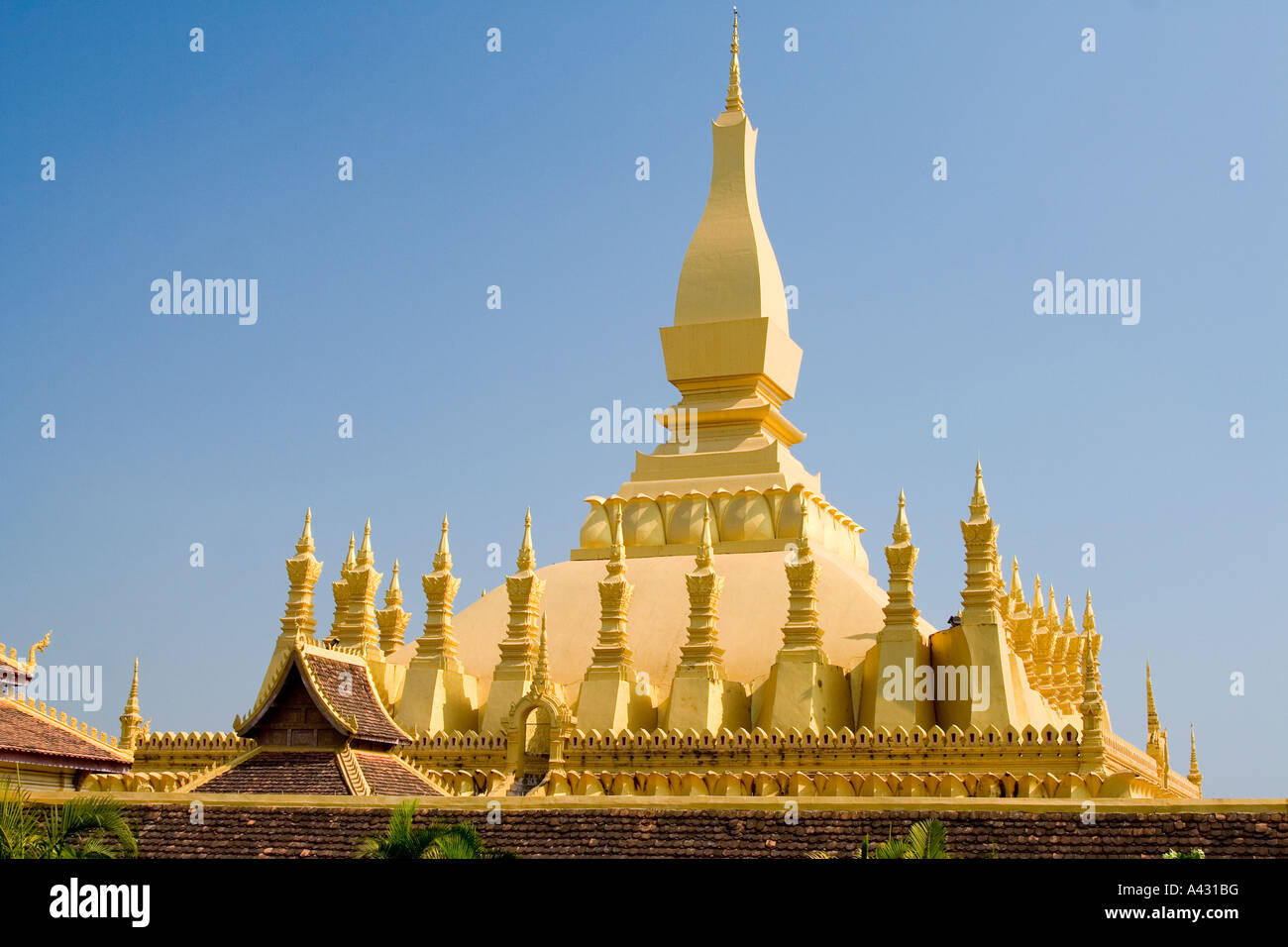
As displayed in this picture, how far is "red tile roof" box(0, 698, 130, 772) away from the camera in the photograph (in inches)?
1222

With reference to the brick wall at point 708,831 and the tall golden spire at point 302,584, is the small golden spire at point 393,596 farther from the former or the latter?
the brick wall at point 708,831

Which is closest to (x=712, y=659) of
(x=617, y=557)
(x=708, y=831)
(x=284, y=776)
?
(x=617, y=557)

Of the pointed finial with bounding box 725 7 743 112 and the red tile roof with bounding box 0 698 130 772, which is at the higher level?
the pointed finial with bounding box 725 7 743 112

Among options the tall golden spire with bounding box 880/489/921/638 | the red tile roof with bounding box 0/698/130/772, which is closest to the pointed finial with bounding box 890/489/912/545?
the tall golden spire with bounding box 880/489/921/638

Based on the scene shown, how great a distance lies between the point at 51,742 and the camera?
106 feet

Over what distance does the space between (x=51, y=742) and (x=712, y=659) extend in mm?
14143

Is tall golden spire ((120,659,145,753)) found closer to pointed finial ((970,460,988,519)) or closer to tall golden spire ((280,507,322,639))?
tall golden spire ((280,507,322,639))

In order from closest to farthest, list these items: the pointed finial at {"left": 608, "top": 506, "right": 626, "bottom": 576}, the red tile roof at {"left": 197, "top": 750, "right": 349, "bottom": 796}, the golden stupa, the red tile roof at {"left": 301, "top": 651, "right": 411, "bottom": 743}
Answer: the red tile roof at {"left": 197, "top": 750, "right": 349, "bottom": 796}
the red tile roof at {"left": 301, "top": 651, "right": 411, "bottom": 743}
the golden stupa
the pointed finial at {"left": 608, "top": 506, "right": 626, "bottom": 576}

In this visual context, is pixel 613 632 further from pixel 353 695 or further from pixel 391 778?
pixel 391 778

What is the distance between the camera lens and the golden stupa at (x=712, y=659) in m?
27.7

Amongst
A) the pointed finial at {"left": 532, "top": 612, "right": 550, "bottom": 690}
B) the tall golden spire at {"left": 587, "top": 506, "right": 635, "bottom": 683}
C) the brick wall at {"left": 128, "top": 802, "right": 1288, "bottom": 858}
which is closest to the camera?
the brick wall at {"left": 128, "top": 802, "right": 1288, "bottom": 858}

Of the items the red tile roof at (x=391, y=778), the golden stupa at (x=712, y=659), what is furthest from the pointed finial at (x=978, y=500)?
the red tile roof at (x=391, y=778)

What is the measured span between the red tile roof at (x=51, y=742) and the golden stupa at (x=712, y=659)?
3.69ft

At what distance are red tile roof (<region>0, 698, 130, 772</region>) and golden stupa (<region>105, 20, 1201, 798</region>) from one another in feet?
3.69
